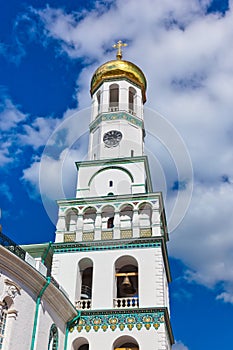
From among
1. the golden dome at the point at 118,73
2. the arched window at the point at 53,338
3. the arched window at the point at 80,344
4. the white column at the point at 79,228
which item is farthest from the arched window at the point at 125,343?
the golden dome at the point at 118,73

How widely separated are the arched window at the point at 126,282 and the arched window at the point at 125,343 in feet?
5.07

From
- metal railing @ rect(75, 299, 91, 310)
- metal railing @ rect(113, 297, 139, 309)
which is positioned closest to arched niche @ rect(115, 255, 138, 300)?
metal railing @ rect(113, 297, 139, 309)

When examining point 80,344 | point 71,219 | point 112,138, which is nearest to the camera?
point 80,344

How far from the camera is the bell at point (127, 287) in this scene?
2475cm

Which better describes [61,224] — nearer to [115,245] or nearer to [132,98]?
[115,245]

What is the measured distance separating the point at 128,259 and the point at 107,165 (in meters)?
6.61

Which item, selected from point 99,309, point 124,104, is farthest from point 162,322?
point 124,104

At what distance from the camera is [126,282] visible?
24.7m

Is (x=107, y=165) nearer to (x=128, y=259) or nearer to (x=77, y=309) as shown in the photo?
(x=128, y=259)

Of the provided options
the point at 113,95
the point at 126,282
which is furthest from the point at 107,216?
the point at 113,95

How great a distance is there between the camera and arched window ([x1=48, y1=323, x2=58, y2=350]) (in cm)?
2091

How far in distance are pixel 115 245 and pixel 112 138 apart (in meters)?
8.72

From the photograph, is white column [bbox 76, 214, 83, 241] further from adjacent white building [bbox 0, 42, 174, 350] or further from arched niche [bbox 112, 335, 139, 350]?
arched niche [bbox 112, 335, 139, 350]

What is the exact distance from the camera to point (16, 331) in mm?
17828
